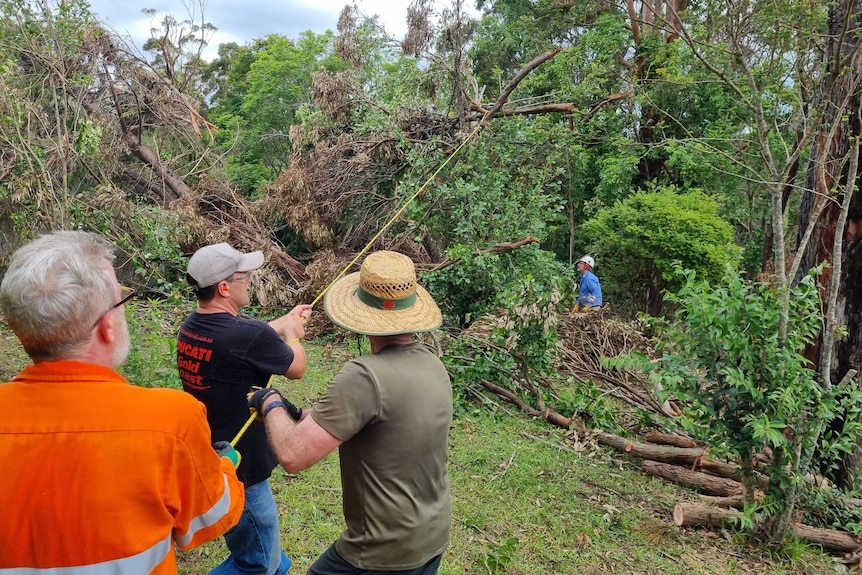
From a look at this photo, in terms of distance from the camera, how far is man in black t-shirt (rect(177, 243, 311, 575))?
2.27 meters

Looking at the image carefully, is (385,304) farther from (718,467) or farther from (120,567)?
(718,467)

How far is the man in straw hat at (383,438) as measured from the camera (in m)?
1.80

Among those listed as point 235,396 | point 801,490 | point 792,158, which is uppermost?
point 792,158

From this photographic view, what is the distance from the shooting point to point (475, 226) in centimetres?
776

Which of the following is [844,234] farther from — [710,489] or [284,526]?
[284,526]

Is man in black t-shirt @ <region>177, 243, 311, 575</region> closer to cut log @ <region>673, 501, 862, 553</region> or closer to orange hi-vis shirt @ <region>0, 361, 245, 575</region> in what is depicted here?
orange hi-vis shirt @ <region>0, 361, 245, 575</region>

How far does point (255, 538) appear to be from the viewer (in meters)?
2.32

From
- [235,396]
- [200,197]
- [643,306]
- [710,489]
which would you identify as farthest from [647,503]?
[200,197]

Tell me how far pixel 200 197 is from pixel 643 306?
28.5 feet

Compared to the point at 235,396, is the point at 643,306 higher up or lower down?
lower down

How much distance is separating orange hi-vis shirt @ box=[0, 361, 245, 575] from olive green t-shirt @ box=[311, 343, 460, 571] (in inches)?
23.2

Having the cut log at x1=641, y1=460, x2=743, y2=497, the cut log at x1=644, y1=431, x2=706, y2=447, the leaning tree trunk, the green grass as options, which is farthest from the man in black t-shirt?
the cut log at x1=644, y1=431, x2=706, y2=447

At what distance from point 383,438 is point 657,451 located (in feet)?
13.5

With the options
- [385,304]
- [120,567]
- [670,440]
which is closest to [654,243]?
[670,440]
